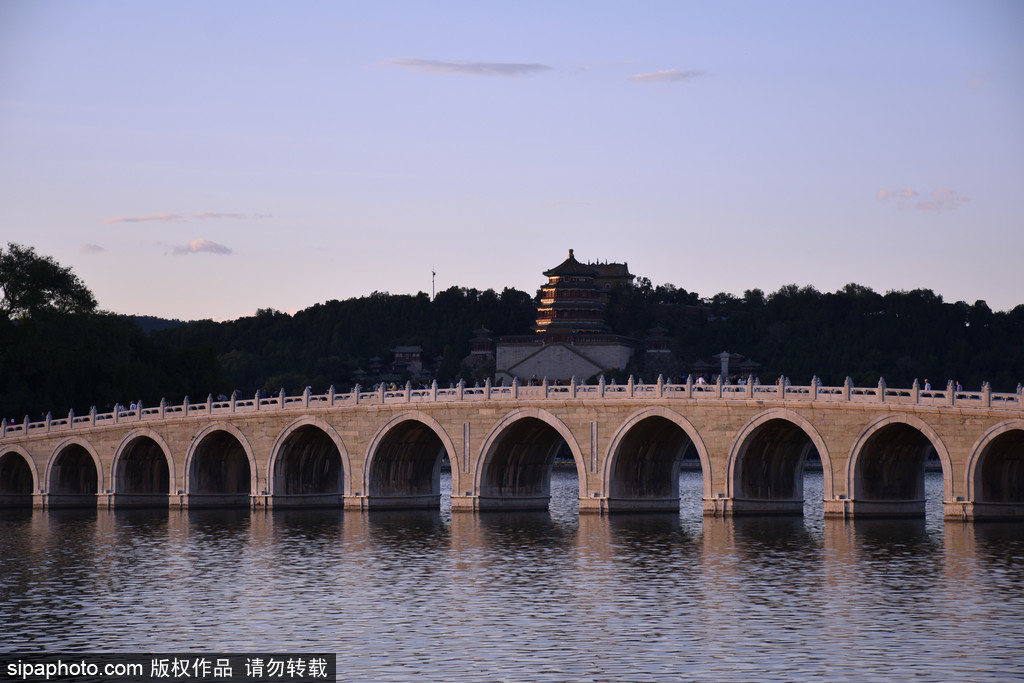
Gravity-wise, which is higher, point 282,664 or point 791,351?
point 791,351

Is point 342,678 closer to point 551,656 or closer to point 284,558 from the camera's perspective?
point 551,656

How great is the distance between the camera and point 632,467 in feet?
202

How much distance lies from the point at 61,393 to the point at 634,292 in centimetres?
9470

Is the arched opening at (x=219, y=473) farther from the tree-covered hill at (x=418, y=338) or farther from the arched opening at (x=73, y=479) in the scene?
the tree-covered hill at (x=418, y=338)

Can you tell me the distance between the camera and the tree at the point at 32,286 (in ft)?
284

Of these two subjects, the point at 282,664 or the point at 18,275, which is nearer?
the point at 282,664

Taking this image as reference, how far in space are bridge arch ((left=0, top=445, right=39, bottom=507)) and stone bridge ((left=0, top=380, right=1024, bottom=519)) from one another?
87 mm

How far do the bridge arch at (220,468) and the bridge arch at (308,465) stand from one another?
1239 mm

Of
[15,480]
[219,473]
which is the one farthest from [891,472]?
[15,480]

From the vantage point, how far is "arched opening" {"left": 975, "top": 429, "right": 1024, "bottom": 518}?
50312mm

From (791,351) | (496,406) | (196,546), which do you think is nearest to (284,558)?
(196,546)

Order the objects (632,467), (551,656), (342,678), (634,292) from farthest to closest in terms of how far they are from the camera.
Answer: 1. (634,292)
2. (632,467)
3. (551,656)
4. (342,678)

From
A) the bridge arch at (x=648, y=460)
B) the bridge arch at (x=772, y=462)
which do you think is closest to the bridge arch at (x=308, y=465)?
the bridge arch at (x=648, y=460)

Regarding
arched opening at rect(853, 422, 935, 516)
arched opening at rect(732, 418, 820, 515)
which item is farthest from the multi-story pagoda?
arched opening at rect(853, 422, 935, 516)
